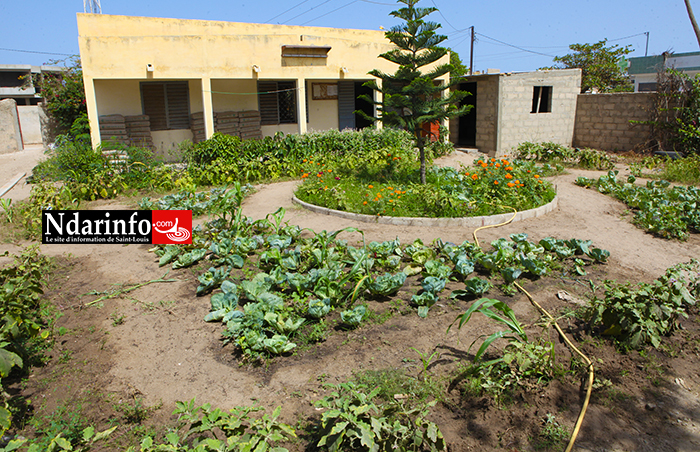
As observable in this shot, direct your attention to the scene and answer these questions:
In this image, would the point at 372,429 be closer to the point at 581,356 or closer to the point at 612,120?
the point at 581,356

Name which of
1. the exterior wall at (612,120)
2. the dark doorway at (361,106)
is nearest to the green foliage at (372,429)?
the exterior wall at (612,120)

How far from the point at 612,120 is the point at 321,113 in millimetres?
10398

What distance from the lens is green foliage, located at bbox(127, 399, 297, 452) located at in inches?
93.9

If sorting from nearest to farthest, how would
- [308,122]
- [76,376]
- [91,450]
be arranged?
1. [91,450]
2. [76,376]
3. [308,122]

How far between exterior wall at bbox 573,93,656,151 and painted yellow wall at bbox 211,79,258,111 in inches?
468

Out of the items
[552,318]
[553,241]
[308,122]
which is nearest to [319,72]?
[308,122]

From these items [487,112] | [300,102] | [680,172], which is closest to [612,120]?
[487,112]

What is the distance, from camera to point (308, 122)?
17.1 meters

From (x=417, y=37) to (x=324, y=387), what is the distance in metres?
7.25

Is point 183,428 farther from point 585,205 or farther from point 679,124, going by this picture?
point 679,124

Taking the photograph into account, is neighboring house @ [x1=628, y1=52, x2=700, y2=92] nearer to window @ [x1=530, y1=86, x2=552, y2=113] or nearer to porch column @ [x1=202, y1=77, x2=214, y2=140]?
window @ [x1=530, y1=86, x2=552, y2=113]

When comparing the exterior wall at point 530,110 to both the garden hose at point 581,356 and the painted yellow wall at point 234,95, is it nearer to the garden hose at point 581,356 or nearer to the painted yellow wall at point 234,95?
the painted yellow wall at point 234,95

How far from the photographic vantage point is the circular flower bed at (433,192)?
732 centimetres

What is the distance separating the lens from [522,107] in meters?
16.0
